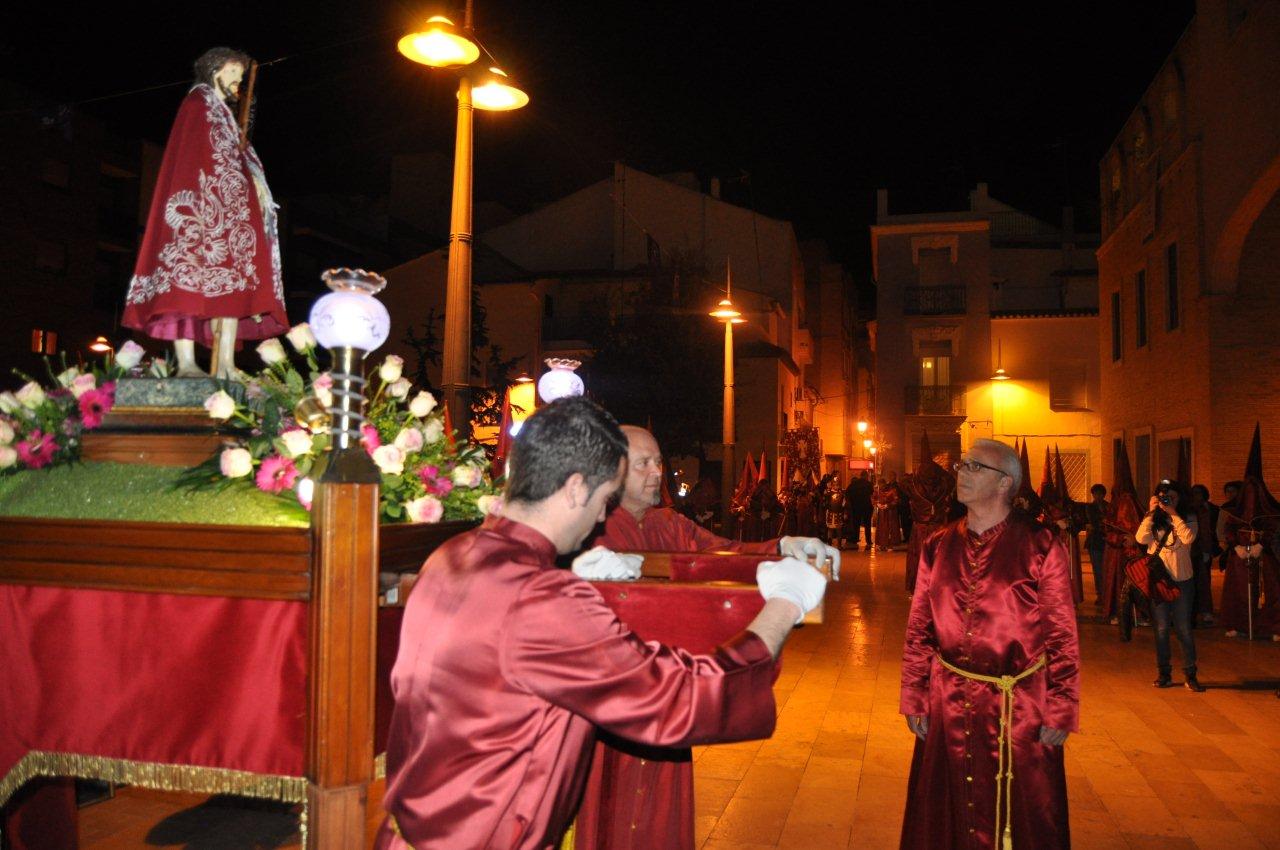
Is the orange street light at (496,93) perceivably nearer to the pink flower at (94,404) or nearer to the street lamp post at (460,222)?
the street lamp post at (460,222)

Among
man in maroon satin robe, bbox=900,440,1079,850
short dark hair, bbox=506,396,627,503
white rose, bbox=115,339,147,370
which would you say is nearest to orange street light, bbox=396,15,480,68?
white rose, bbox=115,339,147,370

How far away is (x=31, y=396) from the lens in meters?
3.68

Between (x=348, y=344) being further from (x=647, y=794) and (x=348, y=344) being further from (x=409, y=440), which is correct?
(x=647, y=794)

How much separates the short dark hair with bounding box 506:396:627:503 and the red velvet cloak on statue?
2.09 meters

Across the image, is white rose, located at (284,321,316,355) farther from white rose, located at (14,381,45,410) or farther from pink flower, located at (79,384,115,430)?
white rose, located at (14,381,45,410)

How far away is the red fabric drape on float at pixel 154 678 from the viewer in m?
2.84

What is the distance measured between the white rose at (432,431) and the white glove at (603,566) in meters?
1.03

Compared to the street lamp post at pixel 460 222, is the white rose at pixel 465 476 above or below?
below

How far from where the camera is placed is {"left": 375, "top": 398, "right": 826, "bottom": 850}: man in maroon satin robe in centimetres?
200

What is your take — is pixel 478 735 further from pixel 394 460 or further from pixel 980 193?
pixel 980 193

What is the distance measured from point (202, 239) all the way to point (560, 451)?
2302mm

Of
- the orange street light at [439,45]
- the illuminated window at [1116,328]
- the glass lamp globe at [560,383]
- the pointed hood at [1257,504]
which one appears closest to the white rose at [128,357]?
the glass lamp globe at [560,383]

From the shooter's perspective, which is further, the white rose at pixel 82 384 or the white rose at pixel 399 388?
the white rose at pixel 399 388

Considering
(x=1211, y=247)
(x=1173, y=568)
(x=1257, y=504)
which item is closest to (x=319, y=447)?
(x=1173, y=568)
